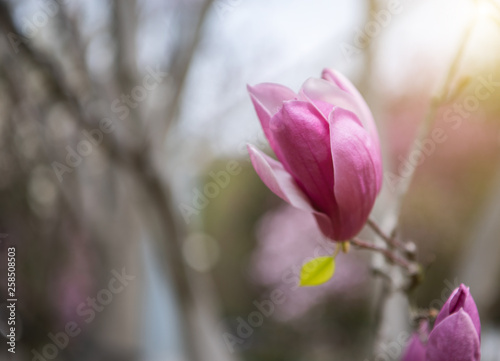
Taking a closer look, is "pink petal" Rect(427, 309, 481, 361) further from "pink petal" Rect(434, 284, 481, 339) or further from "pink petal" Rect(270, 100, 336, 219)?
"pink petal" Rect(270, 100, 336, 219)

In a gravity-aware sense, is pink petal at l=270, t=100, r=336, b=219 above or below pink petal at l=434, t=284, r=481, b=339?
above

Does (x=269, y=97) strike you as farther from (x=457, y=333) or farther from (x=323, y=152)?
(x=457, y=333)

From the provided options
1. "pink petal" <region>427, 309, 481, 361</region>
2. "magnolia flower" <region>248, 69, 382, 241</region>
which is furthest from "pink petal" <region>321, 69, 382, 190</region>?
"pink petal" <region>427, 309, 481, 361</region>

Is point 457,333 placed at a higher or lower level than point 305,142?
lower

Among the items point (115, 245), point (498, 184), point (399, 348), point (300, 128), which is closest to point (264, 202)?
point (115, 245)

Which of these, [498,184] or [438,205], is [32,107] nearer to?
[498,184]

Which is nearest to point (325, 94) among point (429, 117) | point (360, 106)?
point (360, 106)

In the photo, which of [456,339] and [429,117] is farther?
[429,117]
